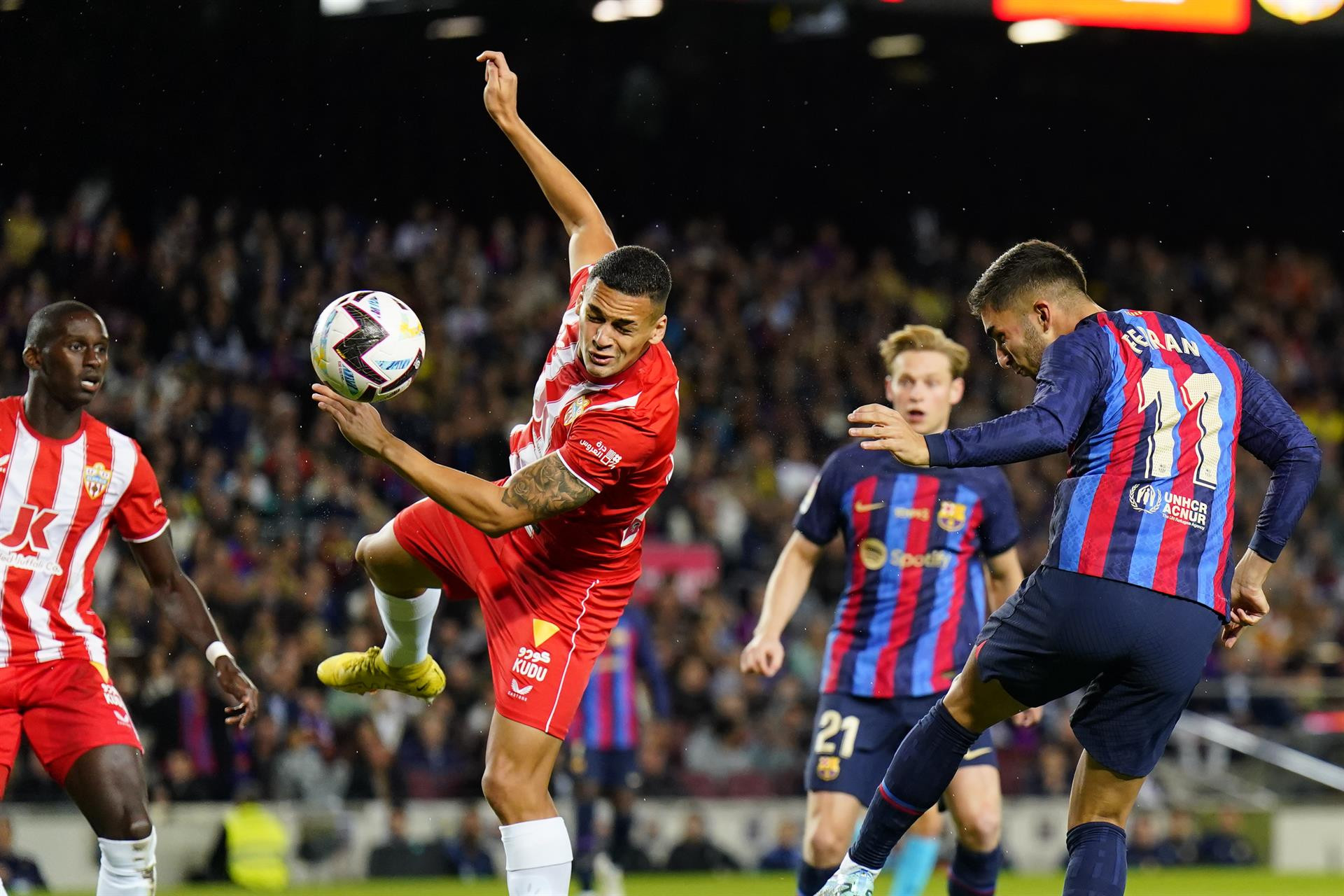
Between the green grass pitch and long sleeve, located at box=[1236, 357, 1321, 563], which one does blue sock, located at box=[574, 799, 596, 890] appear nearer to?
the green grass pitch

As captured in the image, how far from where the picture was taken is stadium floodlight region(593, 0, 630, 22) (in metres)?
17.7

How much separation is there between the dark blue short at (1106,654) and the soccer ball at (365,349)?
2134 mm

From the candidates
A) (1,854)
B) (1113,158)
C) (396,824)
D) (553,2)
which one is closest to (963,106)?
(1113,158)

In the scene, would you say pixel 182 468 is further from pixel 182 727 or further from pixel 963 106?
pixel 963 106

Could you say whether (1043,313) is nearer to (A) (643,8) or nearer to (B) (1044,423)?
(B) (1044,423)

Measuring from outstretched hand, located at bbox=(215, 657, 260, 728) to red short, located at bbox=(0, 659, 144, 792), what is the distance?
13.8 inches

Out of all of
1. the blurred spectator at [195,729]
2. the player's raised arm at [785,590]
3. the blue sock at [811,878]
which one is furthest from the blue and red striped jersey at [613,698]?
the blue sock at [811,878]

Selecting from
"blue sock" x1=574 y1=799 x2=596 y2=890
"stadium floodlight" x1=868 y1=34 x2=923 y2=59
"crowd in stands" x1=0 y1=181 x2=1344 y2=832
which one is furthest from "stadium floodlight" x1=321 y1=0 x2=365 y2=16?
"stadium floodlight" x1=868 y1=34 x2=923 y2=59

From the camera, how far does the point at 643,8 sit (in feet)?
55.1

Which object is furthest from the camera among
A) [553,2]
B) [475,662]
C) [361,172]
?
[361,172]

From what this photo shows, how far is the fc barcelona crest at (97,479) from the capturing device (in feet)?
18.9

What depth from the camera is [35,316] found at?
5.77m

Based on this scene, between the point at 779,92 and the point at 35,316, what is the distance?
18665mm

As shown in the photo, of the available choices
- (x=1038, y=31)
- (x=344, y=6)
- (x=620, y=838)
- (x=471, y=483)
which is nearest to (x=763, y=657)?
(x=471, y=483)
